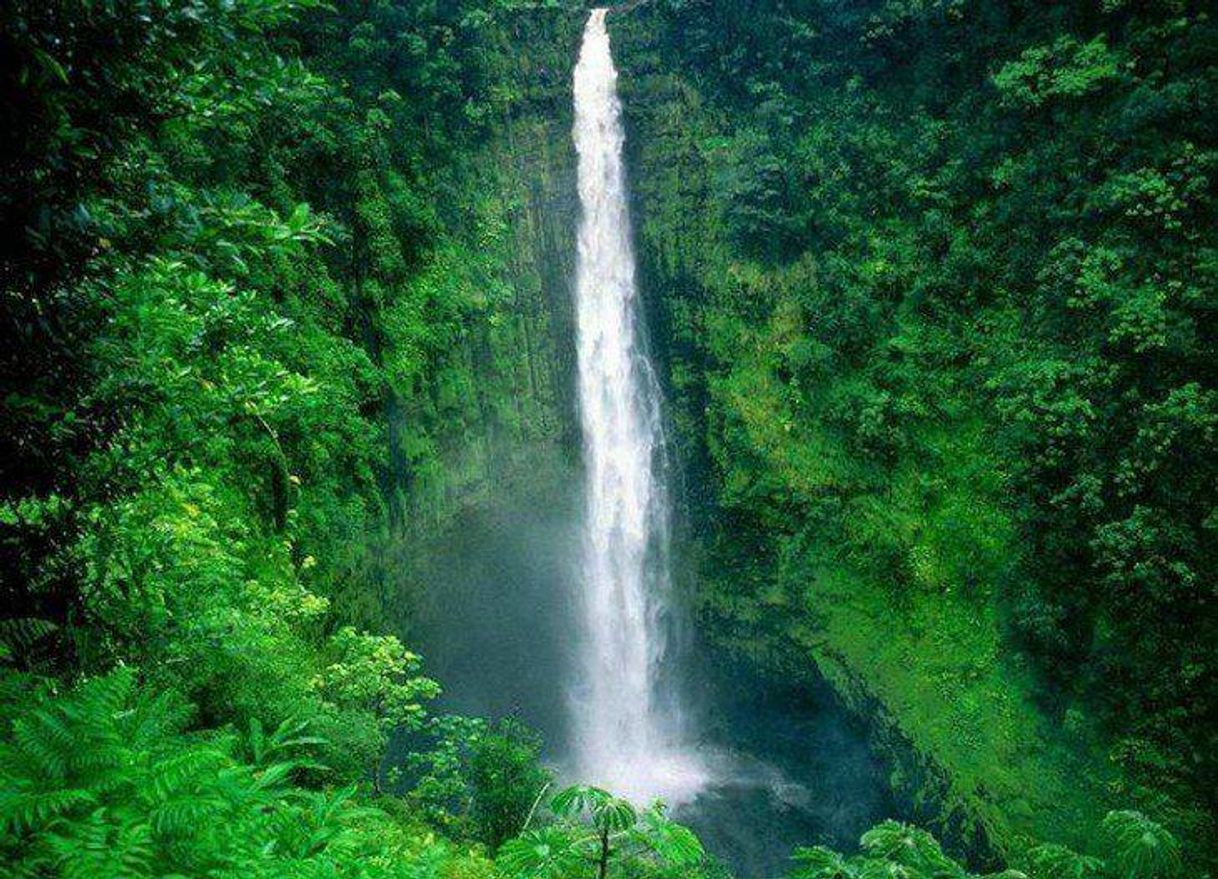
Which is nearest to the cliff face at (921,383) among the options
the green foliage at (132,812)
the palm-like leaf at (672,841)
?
the palm-like leaf at (672,841)

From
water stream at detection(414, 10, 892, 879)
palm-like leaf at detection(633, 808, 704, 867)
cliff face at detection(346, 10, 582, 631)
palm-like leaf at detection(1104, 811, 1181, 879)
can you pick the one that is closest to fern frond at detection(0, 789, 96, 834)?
palm-like leaf at detection(633, 808, 704, 867)

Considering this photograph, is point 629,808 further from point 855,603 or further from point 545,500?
point 545,500

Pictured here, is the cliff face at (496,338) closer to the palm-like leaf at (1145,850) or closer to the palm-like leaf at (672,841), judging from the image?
the palm-like leaf at (672,841)

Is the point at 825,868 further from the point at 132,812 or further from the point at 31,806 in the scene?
the point at 31,806

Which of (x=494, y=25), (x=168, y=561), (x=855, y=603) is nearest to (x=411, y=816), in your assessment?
(x=168, y=561)

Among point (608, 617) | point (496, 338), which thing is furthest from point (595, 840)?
point (496, 338)

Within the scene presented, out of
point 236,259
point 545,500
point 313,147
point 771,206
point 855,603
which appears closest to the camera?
point 236,259

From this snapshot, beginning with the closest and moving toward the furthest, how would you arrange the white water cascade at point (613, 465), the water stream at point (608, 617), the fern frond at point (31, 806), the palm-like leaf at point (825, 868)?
the fern frond at point (31, 806) → the palm-like leaf at point (825, 868) → the water stream at point (608, 617) → the white water cascade at point (613, 465)
